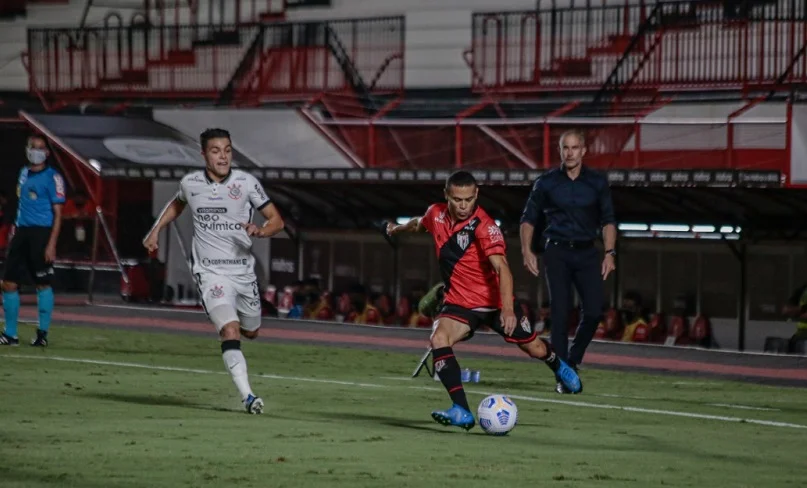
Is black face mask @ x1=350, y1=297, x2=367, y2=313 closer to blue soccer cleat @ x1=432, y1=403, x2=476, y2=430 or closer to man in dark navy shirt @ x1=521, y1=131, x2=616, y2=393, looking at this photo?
man in dark navy shirt @ x1=521, y1=131, x2=616, y2=393

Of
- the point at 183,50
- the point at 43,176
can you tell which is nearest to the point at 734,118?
the point at 43,176

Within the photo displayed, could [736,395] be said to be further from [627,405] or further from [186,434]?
[186,434]

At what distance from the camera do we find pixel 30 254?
1827cm

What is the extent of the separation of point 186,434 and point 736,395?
6147 mm

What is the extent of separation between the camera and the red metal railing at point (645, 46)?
941 inches

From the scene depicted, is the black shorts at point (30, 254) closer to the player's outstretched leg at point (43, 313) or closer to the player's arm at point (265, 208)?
the player's outstretched leg at point (43, 313)

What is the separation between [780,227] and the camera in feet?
71.1

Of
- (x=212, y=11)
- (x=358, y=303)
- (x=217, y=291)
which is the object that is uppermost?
(x=212, y=11)

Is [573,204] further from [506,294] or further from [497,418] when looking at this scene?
[497,418]

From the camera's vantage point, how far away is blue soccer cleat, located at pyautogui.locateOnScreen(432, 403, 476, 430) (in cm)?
1104

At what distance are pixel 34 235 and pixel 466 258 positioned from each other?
7862 mm

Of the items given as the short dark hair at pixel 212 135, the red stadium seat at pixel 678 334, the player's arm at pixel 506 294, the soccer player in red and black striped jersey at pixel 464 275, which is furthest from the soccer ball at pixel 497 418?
the red stadium seat at pixel 678 334

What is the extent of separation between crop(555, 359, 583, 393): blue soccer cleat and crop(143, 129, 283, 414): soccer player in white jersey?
2480mm

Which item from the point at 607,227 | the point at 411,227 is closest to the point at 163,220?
the point at 411,227
